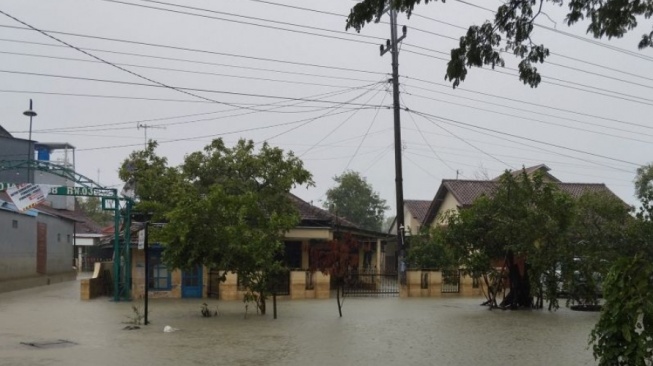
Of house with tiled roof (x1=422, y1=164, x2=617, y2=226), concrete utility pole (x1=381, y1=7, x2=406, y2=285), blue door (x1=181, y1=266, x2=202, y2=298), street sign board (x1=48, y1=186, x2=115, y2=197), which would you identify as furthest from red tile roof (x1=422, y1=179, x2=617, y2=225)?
street sign board (x1=48, y1=186, x2=115, y2=197)

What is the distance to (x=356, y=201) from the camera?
60.5 metres

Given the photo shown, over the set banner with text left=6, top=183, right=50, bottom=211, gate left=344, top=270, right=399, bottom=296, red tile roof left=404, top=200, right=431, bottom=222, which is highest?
red tile roof left=404, top=200, right=431, bottom=222

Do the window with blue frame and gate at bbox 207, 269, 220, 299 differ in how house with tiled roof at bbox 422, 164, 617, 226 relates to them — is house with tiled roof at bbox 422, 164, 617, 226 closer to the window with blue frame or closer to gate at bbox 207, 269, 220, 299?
gate at bbox 207, 269, 220, 299

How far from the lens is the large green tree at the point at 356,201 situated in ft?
198

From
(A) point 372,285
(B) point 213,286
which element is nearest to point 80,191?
(B) point 213,286

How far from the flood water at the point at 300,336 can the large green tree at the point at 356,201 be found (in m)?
38.4

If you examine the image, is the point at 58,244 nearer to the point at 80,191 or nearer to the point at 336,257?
the point at 80,191

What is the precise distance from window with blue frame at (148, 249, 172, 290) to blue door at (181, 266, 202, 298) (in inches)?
21.9

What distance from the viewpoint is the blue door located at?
2536 centimetres

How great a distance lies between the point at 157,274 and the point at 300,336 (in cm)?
1283

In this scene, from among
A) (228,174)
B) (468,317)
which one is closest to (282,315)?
(468,317)

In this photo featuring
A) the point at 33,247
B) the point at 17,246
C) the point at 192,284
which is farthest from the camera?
the point at 33,247

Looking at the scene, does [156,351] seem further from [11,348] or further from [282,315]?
[282,315]

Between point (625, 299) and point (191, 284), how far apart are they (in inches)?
775
